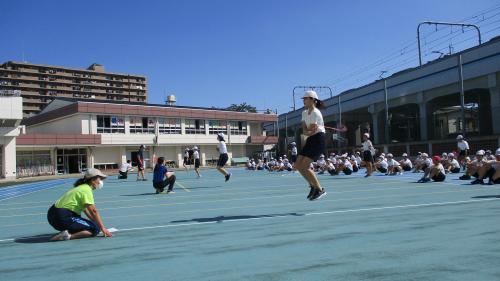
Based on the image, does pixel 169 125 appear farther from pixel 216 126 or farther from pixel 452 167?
pixel 452 167

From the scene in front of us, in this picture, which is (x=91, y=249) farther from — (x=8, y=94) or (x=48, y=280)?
(x=8, y=94)

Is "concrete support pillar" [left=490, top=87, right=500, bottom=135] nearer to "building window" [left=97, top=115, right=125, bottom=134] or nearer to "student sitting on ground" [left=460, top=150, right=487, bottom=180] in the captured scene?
"student sitting on ground" [left=460, top=150, right=487, bottom=180]

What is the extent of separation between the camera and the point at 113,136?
4972 centimetres

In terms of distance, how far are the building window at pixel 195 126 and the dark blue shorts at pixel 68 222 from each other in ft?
170

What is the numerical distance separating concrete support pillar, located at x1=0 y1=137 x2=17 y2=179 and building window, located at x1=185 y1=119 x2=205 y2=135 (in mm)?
21892

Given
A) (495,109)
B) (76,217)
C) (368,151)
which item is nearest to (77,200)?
(76,217)

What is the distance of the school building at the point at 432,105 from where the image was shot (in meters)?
26.9

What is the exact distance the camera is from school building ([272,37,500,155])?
2692 cm

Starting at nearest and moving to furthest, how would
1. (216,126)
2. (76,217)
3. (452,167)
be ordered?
(76,217)
(452,167)
(216,126)

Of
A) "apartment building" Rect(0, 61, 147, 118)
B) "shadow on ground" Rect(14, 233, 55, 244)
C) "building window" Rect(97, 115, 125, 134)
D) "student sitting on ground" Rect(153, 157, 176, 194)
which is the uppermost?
"apartment building" Rect(0, 61, 147, 118)

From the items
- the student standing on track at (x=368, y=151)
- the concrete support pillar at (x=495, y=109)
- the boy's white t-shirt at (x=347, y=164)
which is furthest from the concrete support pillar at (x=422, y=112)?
the student standing on track at (x=368, y=151)

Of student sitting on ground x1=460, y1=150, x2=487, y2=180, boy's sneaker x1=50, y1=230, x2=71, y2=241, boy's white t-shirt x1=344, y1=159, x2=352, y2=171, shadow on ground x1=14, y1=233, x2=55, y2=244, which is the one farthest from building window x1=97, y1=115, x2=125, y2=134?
boy's sneaker x1=50, y1=230, x2=71, y2=241

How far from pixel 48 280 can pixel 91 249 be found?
1.30 m

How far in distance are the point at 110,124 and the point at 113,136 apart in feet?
4.63
